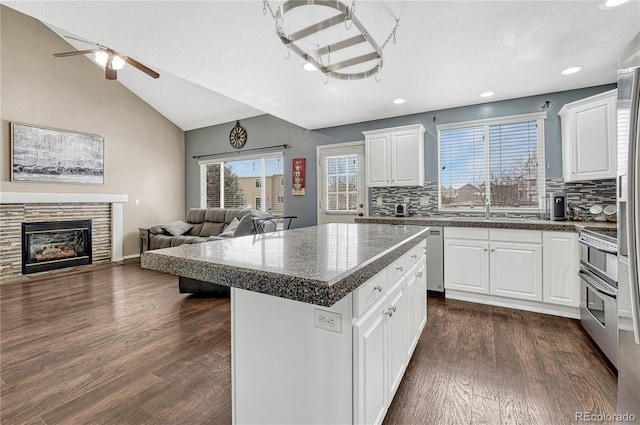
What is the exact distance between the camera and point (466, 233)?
130 inches

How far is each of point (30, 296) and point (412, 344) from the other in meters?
4.54

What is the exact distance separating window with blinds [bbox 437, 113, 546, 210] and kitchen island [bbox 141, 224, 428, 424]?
3.00 meters

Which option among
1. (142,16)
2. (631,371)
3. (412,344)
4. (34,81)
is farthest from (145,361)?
(34,81)

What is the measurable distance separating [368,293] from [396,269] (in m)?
0.47

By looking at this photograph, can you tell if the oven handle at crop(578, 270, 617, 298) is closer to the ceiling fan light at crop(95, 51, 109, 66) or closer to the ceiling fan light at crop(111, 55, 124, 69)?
the ceiling fan light at crop(111, 55, 124, 69)

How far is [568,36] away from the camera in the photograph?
7.55 feet

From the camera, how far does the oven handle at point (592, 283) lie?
2074mm

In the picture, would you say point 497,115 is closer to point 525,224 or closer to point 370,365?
point 525,224

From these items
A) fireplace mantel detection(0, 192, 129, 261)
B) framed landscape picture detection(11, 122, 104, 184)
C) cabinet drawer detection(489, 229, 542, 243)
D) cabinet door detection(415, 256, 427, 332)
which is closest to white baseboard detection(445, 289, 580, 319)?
cabinet drawer detection(489, 229, 542, 243)

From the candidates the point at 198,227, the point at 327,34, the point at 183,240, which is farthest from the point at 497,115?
the point at 198,227

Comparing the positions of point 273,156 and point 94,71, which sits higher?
point 94,71

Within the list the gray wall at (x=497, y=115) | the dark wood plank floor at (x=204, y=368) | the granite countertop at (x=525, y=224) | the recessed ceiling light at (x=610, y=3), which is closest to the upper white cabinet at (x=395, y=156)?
the gray wall at (x=497, y=115)

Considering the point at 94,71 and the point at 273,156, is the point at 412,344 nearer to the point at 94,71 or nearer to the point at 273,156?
the point at 273,156

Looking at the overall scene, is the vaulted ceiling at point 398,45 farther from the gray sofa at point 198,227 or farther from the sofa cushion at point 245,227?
the gray sofa at point 198,227
